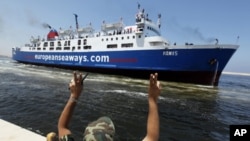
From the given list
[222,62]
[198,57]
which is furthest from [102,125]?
[222,62]

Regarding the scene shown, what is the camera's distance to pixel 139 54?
33.1 m

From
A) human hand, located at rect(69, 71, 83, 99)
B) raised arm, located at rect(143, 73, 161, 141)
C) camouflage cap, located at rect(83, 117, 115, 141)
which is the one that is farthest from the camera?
human hand, located at rect(69, 71, 83, 99)

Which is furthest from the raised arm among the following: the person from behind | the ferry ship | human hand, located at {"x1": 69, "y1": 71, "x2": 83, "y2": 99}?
the ferry ship

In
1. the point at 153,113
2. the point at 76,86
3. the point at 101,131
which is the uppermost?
the point at 76,86

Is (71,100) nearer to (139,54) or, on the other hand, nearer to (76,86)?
(76,86)

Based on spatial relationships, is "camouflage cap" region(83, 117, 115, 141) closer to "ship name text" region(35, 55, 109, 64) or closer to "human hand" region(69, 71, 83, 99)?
"human hand" region(69, 71, 83, 99)

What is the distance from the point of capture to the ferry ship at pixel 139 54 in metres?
30.1

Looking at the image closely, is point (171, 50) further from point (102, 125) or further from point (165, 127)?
point (102, 125)

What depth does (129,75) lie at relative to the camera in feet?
114

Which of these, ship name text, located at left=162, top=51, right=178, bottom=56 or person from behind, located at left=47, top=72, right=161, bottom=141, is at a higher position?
ship name text, located at left=162, top=51, right=178, bottom=56

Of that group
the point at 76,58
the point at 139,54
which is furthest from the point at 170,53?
the point at 76,58

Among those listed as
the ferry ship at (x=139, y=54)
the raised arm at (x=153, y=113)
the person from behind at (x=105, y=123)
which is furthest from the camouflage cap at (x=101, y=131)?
the ferry ship at (x=139, y=54)

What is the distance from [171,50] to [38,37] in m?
38.1

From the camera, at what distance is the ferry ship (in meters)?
30.1
